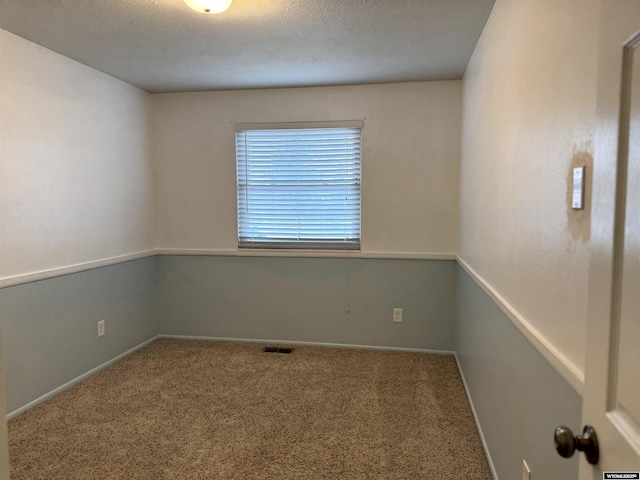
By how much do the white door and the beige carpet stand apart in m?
1.53

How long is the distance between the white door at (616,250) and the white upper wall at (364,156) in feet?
9.24

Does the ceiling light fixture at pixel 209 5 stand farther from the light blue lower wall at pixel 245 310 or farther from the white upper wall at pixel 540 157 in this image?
the light blue lower wall at pixel 245 310

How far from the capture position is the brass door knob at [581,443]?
712mm

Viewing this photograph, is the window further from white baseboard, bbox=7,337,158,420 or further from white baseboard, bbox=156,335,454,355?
white baseboard, bbox=7,337,158,420

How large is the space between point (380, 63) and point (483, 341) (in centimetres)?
206

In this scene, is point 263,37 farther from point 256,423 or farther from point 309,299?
point 256,423

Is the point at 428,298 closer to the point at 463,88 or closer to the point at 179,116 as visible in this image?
the point at 463,88

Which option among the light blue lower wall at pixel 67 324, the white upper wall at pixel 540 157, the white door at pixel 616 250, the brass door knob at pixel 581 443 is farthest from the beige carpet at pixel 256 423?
→ the white door at pixel 616 250

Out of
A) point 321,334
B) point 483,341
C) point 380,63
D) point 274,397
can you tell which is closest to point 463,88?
point 380,63

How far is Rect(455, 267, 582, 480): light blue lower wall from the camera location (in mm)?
1136

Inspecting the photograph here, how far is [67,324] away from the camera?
2.88 metres

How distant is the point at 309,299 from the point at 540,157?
2.69 metres

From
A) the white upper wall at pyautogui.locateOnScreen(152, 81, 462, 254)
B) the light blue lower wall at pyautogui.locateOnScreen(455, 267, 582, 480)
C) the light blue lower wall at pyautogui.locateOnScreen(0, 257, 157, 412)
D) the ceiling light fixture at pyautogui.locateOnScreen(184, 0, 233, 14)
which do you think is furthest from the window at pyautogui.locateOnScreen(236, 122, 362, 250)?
the ceiling light fixture at pyautogui.locateOnScreen(184, 0, 233, 14)

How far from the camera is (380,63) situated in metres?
2.96
